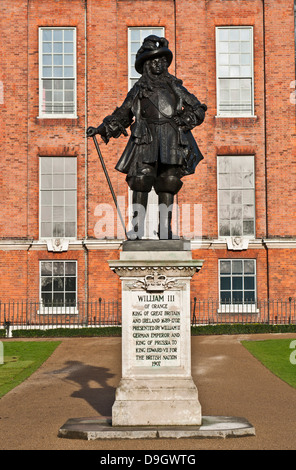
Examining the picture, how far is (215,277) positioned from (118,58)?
27.8ft

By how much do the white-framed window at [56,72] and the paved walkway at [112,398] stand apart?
975cm

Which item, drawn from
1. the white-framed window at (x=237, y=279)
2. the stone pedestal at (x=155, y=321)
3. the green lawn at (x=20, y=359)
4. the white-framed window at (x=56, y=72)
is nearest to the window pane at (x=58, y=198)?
the white-framed window at (x=56, y=72)

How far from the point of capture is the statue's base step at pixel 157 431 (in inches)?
328

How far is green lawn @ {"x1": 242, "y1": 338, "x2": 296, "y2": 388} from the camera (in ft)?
48.4

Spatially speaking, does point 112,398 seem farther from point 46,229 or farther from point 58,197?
point 58,197

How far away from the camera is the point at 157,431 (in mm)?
8344

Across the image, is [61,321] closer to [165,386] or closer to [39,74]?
[39,74]

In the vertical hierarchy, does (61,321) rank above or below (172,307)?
below

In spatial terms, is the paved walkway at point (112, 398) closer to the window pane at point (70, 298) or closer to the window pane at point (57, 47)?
the window pane at point (70, 298)

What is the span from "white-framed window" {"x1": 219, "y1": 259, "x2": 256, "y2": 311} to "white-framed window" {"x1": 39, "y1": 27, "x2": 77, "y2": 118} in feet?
25.5

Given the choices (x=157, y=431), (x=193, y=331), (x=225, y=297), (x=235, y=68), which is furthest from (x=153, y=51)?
(x=235, y=68)

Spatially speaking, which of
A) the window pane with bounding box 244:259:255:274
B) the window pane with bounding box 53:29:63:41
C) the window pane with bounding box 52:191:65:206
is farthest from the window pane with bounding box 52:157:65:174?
the window pane with bounding box 244:259:255:274

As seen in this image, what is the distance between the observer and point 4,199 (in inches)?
979

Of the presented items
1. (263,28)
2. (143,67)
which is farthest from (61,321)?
(143,67)
